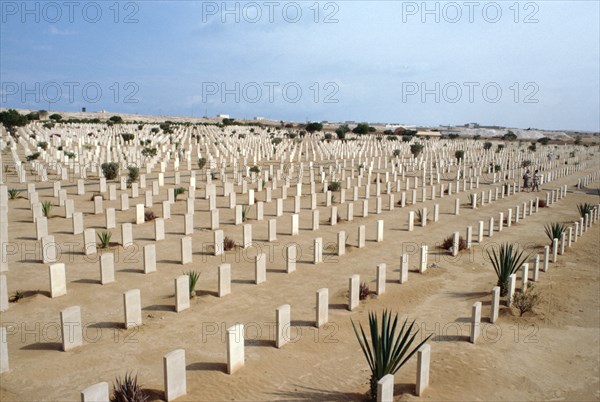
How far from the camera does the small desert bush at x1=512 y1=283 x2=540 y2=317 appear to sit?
793 centimetres

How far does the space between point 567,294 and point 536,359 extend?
3280 mm

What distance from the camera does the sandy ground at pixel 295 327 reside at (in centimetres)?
548

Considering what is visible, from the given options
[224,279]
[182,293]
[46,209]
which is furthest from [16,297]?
[46,209]

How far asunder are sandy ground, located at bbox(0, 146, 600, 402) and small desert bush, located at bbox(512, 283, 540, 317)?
0.13 meters

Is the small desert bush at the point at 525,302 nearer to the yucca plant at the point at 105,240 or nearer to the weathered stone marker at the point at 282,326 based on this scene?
the weathered stone marker at the point at 282,326

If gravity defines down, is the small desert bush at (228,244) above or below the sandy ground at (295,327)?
above

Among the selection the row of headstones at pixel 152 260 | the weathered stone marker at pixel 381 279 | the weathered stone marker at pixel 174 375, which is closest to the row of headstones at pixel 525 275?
the weathered stone marker at pixel 381 279

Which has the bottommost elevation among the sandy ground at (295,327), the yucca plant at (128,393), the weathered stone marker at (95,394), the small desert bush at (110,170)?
the sandy ground at (295,327)

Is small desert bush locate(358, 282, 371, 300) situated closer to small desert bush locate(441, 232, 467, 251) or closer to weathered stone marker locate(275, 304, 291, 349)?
weathered stone marker locate(275, 304, 291, 349)

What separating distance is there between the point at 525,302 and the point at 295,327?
13.5ft

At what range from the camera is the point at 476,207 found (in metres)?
18.5

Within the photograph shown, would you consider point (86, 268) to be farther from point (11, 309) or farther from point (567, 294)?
point (567, 294)

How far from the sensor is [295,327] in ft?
23.3

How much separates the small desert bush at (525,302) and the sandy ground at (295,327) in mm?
129
